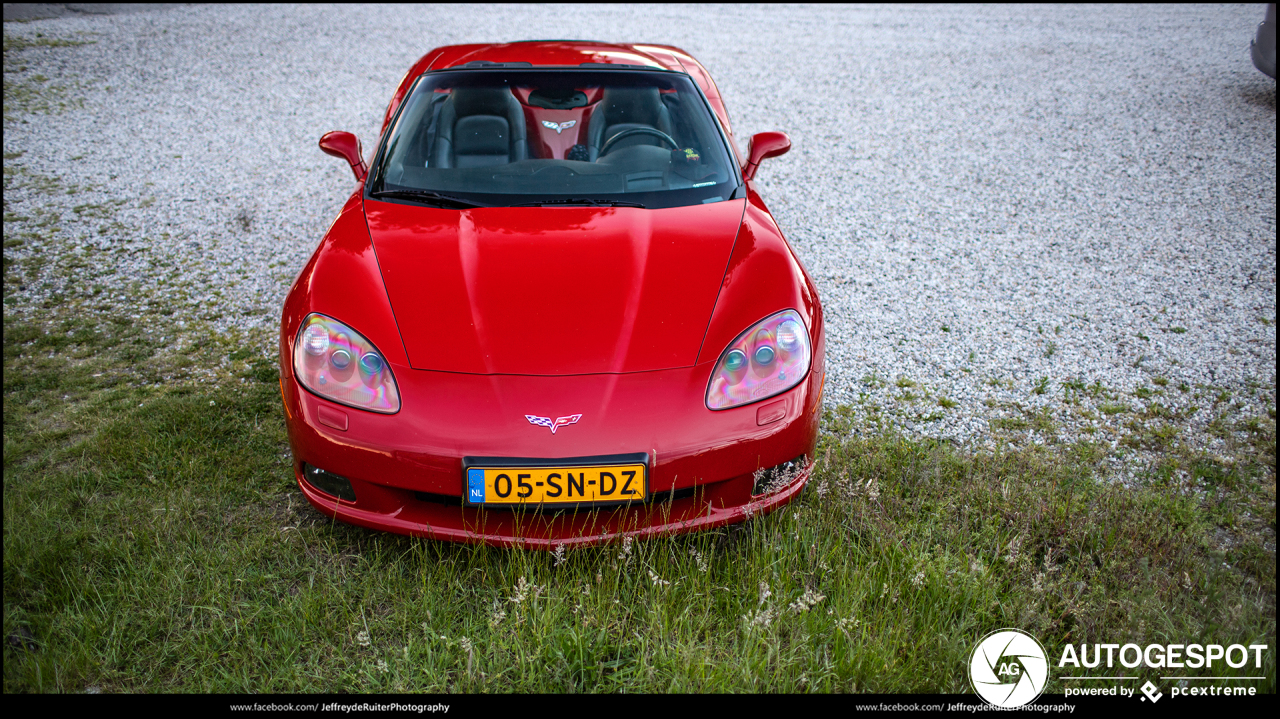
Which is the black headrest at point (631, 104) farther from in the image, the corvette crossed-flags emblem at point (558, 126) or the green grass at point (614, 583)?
the green grass at point (614, 583)

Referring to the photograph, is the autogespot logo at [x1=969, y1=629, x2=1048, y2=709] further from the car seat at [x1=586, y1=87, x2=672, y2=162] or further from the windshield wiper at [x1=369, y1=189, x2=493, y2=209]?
the car seat at [x1=586, y1=87, x2=672, y2=162]

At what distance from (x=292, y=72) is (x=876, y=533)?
28.9 feet

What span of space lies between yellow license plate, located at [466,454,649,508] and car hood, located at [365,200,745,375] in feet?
0.92

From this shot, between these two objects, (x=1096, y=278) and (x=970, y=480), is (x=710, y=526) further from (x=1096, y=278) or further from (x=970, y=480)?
(x=1096, y=278)

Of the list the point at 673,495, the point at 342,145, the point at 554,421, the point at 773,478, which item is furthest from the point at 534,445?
the point at 342,145

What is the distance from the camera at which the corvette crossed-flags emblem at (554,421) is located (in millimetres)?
1870

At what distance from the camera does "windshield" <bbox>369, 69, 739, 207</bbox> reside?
272cm

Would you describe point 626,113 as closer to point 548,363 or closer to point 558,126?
point 558,126

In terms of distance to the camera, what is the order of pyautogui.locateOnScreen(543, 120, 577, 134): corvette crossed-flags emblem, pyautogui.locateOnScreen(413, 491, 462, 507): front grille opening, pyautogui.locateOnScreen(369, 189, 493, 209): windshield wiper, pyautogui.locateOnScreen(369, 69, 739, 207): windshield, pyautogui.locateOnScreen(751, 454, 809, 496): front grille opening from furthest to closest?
1. pyautogui.locateOnScreen(543, 120, 577, 134): corvette crossed-flags emblem
2. pyautogui.locateOnScreen(369, 69, 739, 207): windshield
3. pyautogui.locateOnScreen(369, 189, 493, 209): windshield wiper
4. pyautogui.locateOnScreen(751, 454, 809, 496): front grille opening
5. pyautogui.locateOnScreen(413, 491, 462, 507): front grille opening

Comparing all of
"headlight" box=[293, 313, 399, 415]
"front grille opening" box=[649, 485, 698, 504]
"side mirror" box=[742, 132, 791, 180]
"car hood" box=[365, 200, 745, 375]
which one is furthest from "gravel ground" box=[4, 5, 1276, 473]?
"headlight" box=[293, 313, 399, 415]

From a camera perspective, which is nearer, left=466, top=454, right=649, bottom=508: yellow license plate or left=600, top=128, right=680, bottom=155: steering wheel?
left=466, top=454, right=649, bottom=508: yellow license plate

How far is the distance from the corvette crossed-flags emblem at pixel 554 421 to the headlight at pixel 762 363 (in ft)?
1.23

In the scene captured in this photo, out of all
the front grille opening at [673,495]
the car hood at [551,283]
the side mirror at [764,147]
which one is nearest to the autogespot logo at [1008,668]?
the front grille opening at [673,495]

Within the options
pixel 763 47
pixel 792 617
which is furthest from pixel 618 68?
pixel 763 47
